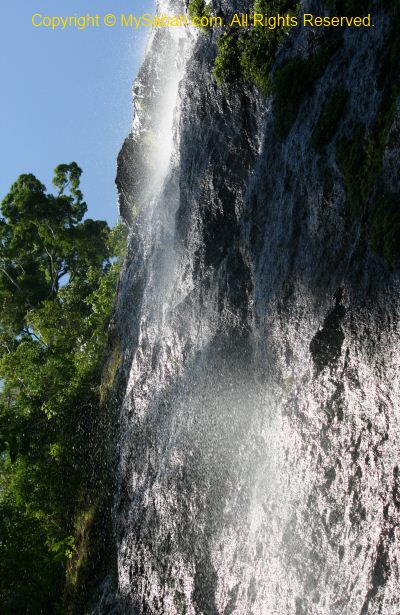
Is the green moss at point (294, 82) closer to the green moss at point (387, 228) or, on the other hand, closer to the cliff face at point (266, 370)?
the cliff face at point (266, 370)

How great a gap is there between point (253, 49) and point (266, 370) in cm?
459

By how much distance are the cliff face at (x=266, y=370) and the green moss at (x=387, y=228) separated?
4.2 inches

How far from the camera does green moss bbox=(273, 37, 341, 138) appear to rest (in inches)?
261

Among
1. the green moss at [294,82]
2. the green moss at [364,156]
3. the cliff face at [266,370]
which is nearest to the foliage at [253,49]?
the cliff face at [266,370]

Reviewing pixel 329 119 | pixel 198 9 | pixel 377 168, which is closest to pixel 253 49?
pixel 198 9

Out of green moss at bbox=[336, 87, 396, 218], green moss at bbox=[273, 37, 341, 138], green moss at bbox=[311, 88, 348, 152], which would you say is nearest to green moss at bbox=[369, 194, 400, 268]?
green moss at bbox=[336, 87, 396, 218]

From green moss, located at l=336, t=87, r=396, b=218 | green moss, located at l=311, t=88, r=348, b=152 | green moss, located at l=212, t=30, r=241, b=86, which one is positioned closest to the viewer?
green moss, located at l=336, t=87, r=396, b=218

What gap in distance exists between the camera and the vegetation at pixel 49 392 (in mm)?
11875

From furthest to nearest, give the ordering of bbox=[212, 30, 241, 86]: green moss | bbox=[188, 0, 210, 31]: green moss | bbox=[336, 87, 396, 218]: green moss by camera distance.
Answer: bbox=[188, 0, 210, 31]: green moss → bbox=[212, 30, 241, 86]: green moss → bbox=[336, 87, 396, 218]: green moss

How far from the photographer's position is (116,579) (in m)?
10.4

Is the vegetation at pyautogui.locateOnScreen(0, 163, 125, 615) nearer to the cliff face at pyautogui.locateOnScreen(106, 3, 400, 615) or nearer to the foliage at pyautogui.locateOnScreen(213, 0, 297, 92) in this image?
the cliff face at pyautogui.locateOnScreen(106, 3, 400, 615)

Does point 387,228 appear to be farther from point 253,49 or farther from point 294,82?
point 253,49

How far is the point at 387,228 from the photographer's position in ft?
15.3

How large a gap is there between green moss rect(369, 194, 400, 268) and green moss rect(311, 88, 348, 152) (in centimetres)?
136
